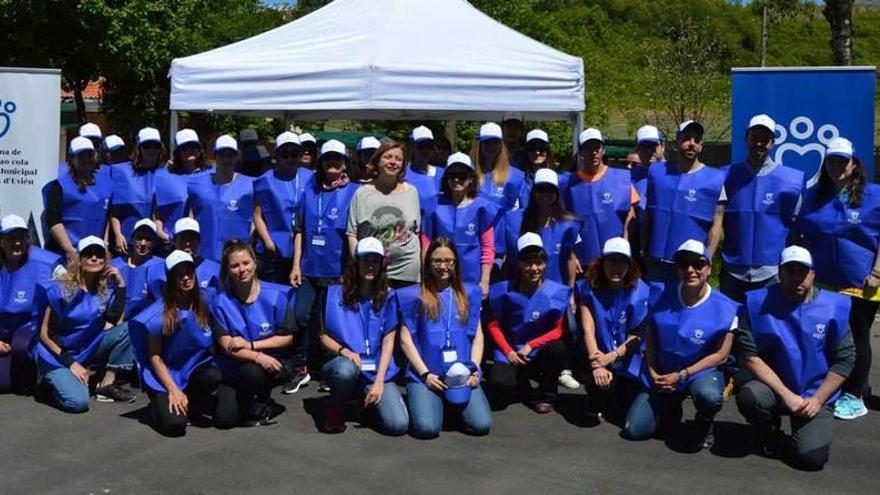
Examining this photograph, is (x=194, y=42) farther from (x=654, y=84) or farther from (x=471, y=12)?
(x=471, y=12)

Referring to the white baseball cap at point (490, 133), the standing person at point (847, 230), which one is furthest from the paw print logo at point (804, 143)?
the white baseball cap at point (490, 133)

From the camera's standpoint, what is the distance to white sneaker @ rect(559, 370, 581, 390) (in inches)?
291

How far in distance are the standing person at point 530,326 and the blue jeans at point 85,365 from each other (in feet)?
7.55

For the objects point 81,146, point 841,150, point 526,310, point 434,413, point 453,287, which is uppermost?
point 841,150

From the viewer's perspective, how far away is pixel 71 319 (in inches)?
268

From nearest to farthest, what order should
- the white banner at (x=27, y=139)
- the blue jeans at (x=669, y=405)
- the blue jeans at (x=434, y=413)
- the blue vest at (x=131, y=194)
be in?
A: the blue jeans at (x=669, y=405) → the blue jeans at (x=434, y=413) → the blue vest at (x=131, y=194) → the white banner at (x=27, y=139)

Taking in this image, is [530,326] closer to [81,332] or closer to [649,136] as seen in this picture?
[649,136]

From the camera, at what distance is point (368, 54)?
8.69 metres

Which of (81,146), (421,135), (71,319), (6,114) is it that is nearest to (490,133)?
(421,135)

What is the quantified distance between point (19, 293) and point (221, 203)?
141 centimetres

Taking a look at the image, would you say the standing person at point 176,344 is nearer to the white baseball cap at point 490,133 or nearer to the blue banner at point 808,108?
the white baseball cap at point 490,133

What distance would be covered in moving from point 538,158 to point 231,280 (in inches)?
104

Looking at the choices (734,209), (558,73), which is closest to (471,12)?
(558,73)

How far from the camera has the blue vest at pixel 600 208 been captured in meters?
7.33
